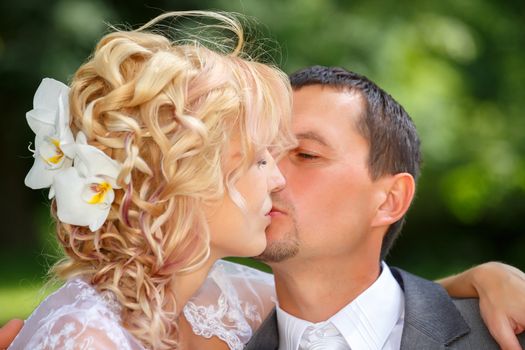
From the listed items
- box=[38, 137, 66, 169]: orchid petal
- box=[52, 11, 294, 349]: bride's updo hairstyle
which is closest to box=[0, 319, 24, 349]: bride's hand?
box=[52, 11, 294, 349]: bride's updo hairstyle

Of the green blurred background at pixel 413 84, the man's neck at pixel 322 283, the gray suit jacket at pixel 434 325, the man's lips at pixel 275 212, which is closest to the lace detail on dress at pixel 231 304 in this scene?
the gray suit jacket at pixel 434 325

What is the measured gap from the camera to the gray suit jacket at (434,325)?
322cm

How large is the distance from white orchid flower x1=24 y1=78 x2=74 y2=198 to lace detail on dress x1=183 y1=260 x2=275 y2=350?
35.9 inches

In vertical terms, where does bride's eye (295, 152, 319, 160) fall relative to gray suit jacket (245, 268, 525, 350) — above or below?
above

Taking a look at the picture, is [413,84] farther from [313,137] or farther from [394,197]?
[313,137]

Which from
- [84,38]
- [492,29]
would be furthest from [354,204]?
[492,29]

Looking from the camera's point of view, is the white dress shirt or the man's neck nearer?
the white dress shirt

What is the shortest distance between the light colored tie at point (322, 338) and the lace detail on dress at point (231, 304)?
0.89 feet

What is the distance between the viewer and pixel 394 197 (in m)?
3.66

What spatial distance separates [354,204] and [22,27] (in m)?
6.99

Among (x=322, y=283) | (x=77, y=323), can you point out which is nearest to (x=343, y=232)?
(x=322, y=283)

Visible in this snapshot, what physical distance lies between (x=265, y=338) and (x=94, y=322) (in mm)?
1046

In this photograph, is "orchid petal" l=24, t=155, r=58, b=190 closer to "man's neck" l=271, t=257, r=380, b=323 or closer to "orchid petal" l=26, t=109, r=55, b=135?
"orchid petal" l=26, t=109, r=55, b=135

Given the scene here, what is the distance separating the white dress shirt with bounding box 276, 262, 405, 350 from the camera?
3395 millimetres
